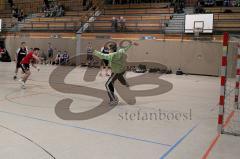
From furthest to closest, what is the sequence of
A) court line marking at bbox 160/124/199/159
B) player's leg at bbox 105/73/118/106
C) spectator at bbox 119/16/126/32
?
spectator at bbox 119/16/126/32 < player's leg at bbox 105/73/118/106 < court line marking at bbox 160/124/199/159

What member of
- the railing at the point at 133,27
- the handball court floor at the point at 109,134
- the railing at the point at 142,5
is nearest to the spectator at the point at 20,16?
the railing at the point at 133,27

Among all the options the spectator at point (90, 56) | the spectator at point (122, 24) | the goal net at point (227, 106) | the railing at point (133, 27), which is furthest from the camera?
the spectator at point (90, 56)

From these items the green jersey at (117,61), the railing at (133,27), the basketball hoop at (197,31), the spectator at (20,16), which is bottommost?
the green jersey at (117,61)

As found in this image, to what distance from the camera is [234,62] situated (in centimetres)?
2081

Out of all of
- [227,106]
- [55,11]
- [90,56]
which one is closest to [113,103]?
[227,106]

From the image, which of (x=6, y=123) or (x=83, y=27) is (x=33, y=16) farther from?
(x=6, y=123)

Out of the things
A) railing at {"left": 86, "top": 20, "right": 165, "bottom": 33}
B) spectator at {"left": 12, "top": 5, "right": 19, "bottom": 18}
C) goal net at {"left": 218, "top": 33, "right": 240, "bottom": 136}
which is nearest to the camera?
goal net at {"left": 218, "top": 33, "right": 240, "bottom": 136}

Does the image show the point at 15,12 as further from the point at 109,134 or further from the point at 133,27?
the point at 109,134

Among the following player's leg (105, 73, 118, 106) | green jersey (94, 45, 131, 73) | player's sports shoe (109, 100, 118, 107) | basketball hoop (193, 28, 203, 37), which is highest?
basketball hoop (193, 28, 203, 37)

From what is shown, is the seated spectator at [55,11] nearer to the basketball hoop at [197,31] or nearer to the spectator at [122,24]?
the spectator at [122,24]

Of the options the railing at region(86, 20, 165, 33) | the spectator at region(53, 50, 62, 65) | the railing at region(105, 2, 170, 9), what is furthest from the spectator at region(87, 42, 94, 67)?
the railing at region(105, 2, 170, 9)

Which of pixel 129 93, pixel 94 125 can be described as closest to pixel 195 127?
→ pixel 94 125

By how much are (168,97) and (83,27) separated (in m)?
18.7

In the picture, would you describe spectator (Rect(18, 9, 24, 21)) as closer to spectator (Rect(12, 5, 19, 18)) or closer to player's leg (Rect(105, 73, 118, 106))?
spectator (Rect(12, 5, 19, 18))
